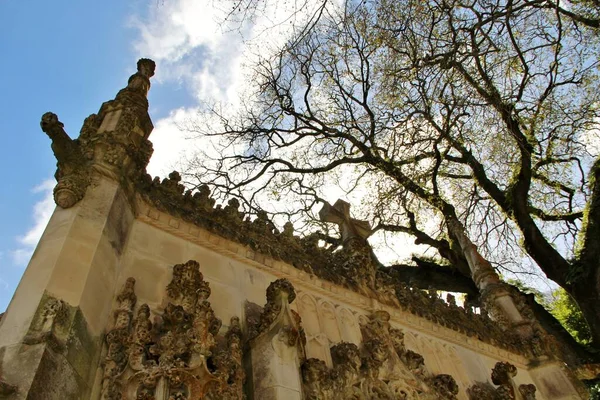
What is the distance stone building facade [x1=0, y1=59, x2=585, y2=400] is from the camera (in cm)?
414

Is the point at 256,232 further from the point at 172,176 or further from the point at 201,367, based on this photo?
the point at 201,367

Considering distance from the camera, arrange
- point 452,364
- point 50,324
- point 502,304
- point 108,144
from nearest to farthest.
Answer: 1. point 50,324
2. point 108,144
3. point 452,364
4. point 502,304

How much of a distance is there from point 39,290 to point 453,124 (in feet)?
35.8

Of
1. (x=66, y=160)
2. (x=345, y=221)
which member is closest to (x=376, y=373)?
(x=345, y=221)

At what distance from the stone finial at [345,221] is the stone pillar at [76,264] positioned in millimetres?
3804

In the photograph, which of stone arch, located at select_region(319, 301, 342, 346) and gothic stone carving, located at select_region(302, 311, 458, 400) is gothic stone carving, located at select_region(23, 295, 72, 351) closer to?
gothic stone carving, located at select_region(302, 311, 458, 400)

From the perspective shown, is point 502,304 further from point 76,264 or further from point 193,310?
point 76,264

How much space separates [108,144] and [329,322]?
3447 millimetres

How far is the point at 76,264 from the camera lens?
15.1 feet

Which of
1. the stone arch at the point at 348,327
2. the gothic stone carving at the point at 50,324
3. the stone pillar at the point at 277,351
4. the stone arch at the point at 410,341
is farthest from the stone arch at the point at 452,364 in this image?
the gothic stone carving at the point at 50,324

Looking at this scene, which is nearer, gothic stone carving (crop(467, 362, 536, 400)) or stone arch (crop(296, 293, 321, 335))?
stone arch (crop(296, 293, 321, 335))

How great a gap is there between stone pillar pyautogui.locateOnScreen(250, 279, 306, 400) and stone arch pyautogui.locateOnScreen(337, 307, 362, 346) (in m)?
1.24

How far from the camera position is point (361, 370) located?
6.13 m

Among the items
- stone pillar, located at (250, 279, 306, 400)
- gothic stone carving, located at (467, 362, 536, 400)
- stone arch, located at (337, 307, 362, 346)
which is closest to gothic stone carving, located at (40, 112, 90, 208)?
stone pillar, located at (250, 279, 306, 400)
